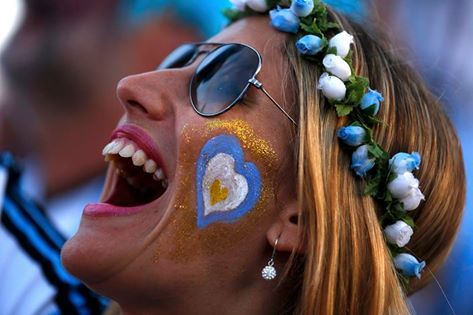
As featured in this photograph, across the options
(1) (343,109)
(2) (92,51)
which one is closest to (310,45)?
(1) (343,109)

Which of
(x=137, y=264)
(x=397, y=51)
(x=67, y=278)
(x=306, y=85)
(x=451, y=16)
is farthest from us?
(x=451, y=16)

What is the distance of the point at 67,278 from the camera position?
2.89 m

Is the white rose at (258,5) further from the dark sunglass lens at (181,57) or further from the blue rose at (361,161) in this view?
the blue rose at (361,161)

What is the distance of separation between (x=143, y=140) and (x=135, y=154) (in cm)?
4

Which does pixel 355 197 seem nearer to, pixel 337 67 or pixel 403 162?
pixel 403 162

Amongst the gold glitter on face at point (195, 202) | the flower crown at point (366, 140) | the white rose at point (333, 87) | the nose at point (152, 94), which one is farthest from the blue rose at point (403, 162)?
the nose at point (152, 94)

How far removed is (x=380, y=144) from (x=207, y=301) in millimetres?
630

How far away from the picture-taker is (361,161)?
2.05 meters

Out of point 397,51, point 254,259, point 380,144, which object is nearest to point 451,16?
point 397,51

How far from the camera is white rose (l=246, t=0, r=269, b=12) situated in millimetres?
2336

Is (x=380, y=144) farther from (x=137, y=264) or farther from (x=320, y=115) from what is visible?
(x=137, y=264)

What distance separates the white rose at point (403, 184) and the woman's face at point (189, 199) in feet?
0.89

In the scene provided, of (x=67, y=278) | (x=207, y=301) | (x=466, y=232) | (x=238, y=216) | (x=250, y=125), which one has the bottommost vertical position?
(x=466, y=232)

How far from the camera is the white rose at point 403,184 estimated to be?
6.81 ft
